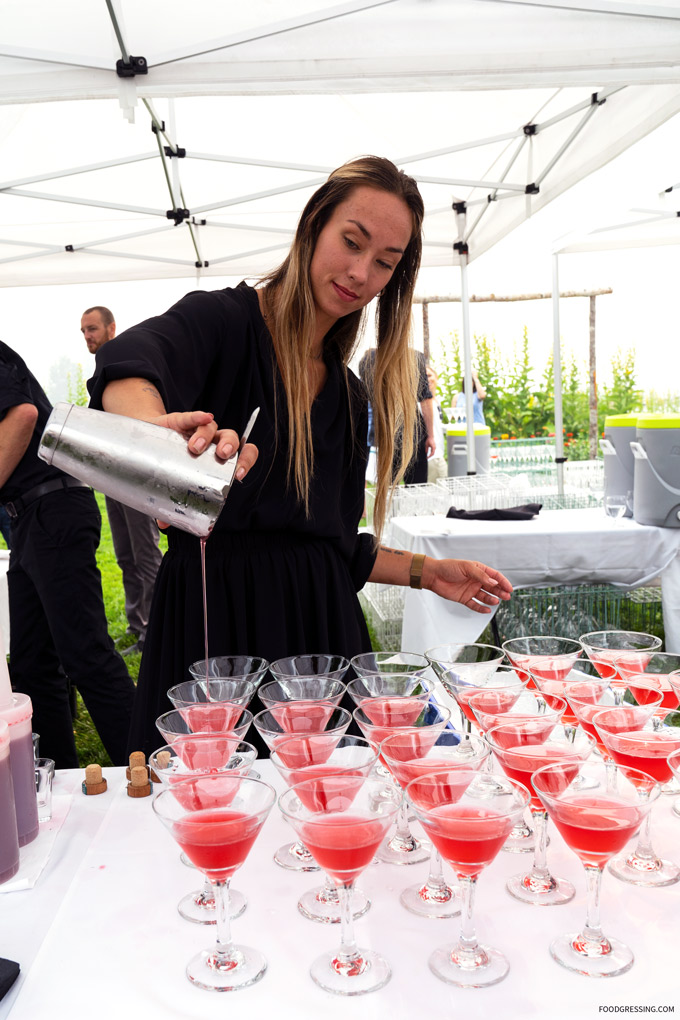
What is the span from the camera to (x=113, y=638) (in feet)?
17.8

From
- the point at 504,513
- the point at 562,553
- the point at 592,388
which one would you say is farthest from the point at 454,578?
the point at 592,388

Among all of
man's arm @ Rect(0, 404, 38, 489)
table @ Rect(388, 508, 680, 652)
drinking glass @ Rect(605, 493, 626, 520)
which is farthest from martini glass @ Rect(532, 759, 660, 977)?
drinking glass @ Rect(605, 493, 626, 520)

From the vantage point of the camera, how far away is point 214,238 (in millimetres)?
5770

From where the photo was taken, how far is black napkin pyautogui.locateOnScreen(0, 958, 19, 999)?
88cm

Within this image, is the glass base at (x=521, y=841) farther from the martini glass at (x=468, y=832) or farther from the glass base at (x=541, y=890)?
the martini glass at (x=468, y=832)

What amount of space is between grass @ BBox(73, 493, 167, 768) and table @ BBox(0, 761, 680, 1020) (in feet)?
6.50

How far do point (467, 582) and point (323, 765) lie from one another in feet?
3.20

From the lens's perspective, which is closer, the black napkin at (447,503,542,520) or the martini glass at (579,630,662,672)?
the martini glass at (579,630,662,672)

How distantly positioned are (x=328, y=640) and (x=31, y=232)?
4.75 m

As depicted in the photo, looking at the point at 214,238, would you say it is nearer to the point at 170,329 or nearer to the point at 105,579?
the point at 105,579

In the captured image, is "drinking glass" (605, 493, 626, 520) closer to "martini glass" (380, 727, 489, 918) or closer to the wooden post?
"martini glass" (380, 727, 489, 918)

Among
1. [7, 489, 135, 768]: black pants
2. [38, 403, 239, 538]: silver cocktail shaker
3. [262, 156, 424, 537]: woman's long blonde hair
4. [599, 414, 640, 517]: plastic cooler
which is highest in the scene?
[262, 156, 424, 537]: woman's long blonde hair

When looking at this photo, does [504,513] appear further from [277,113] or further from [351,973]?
[351,973]

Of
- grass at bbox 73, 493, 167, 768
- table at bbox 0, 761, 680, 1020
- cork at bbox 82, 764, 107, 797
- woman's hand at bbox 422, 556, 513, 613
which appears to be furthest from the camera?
grass at bbox 73, 493, 167, 768
